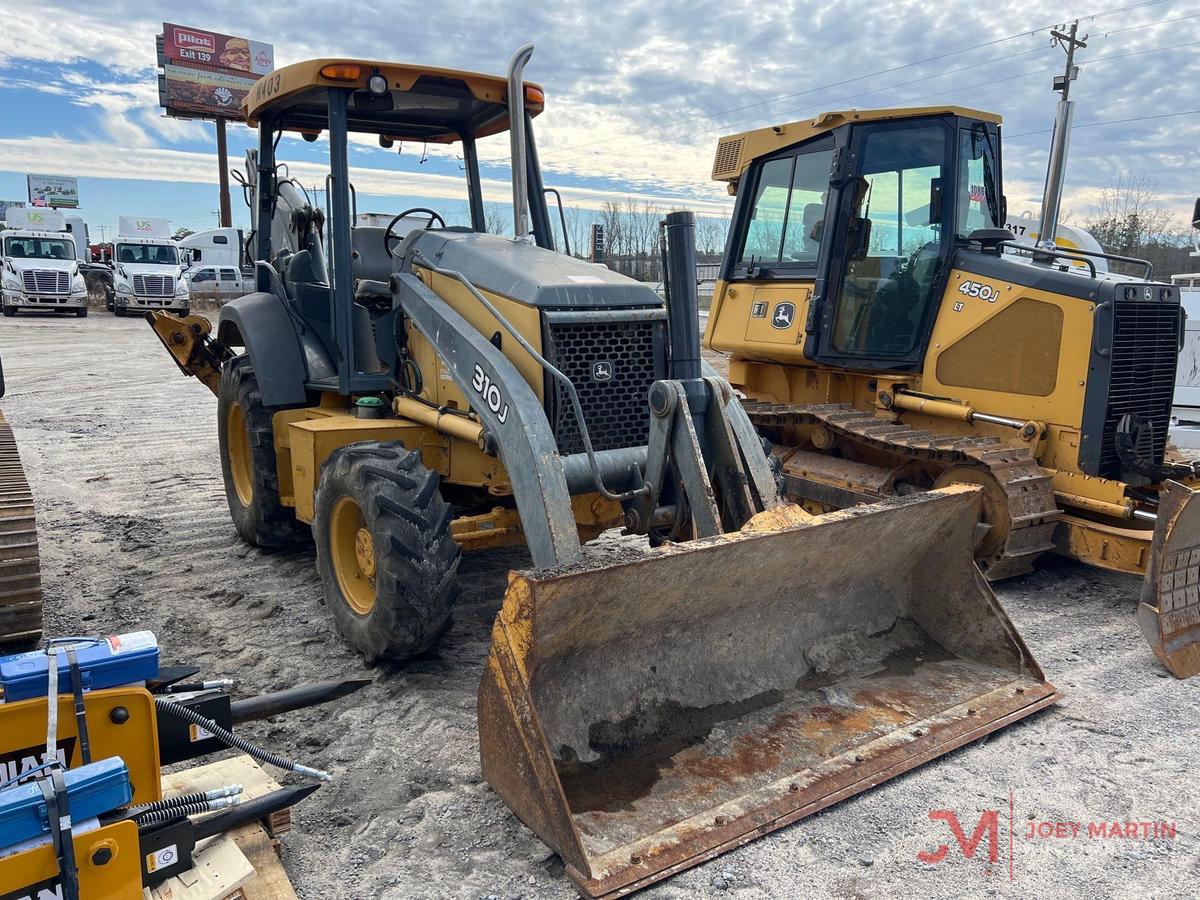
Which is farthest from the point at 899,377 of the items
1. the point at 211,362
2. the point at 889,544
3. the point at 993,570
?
Result: the point at 211,362

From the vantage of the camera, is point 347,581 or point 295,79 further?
point 295,79

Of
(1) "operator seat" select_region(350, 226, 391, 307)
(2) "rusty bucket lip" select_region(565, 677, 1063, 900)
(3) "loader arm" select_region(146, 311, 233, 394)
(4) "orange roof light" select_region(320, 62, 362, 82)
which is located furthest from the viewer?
(3) "loader arm" select_region(146, 311, 233, 394)

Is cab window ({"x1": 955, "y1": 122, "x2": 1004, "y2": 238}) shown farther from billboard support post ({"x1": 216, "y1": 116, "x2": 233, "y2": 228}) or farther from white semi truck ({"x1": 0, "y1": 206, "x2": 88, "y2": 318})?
billboard support post ({"x1": 216, "y1": 116, "x2": 233, "y2": 228})

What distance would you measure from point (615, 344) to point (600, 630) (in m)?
1.52

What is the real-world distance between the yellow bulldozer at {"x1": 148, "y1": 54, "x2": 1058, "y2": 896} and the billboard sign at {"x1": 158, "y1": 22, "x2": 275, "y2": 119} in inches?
1762

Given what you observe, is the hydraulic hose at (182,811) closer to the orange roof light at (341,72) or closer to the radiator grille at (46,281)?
the orange roof light at (341,72)

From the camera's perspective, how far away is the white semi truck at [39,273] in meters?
23.1

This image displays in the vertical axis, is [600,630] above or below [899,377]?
below

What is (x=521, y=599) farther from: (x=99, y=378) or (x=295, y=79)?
(x=99, y=378)

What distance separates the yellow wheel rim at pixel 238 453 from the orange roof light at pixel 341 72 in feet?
7.87

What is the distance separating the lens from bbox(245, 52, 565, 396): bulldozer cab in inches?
186

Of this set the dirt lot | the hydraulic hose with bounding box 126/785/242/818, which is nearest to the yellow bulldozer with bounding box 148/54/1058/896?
the dirt lot

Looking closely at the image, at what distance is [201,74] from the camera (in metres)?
45.8

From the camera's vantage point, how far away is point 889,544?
3.88 meters
